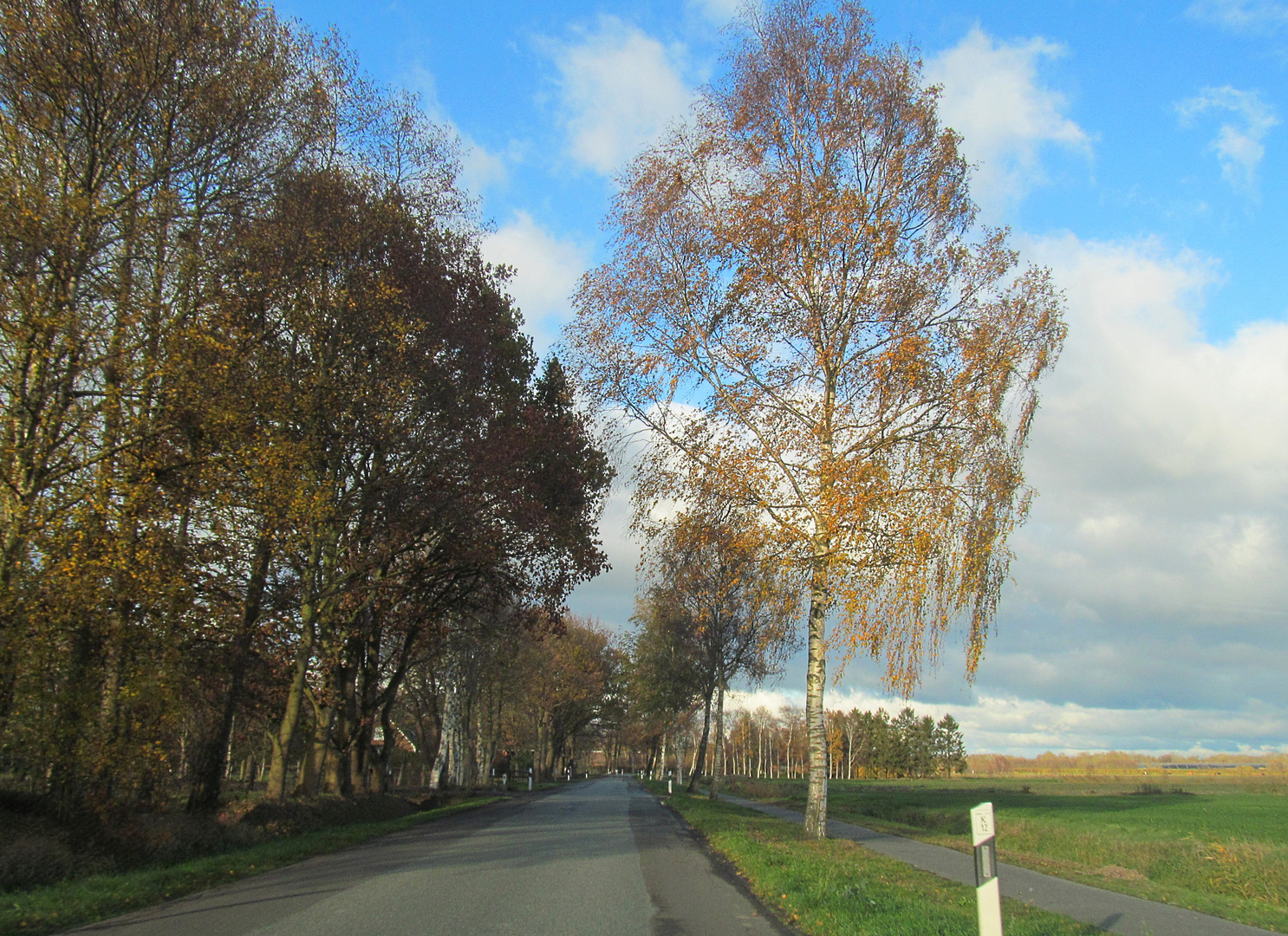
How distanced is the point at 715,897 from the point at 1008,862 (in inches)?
342

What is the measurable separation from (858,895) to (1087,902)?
380cm

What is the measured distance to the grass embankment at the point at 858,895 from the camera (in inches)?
307

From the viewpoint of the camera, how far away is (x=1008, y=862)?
16234 millimetres

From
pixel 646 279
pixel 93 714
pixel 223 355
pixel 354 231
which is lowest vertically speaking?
pixel 93 714

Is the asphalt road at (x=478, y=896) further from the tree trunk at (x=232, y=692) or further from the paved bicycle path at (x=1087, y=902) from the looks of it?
the tree trunk at (x=232, y=692)

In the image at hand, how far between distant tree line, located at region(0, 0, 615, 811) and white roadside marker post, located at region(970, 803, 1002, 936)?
10683mm

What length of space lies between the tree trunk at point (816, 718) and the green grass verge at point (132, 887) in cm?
866

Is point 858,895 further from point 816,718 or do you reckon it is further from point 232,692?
point 232,692

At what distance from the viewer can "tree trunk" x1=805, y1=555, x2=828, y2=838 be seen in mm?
15906

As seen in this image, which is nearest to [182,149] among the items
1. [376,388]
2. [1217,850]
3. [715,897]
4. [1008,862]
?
[376,388]

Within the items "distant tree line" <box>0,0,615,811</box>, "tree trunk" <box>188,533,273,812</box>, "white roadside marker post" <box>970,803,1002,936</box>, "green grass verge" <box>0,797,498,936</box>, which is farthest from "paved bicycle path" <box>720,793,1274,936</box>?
"tree trunk" <box>188,533,273,812</box>

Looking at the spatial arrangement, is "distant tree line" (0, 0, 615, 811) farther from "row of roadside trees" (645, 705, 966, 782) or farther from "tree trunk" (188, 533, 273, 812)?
"row of roadside trees" (645, 705, 966, 782)

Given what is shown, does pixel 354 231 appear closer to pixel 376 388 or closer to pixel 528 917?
pixel 376 388

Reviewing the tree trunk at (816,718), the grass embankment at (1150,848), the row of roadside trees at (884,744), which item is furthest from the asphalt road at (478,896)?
the row of roadside trees at (884,744)
